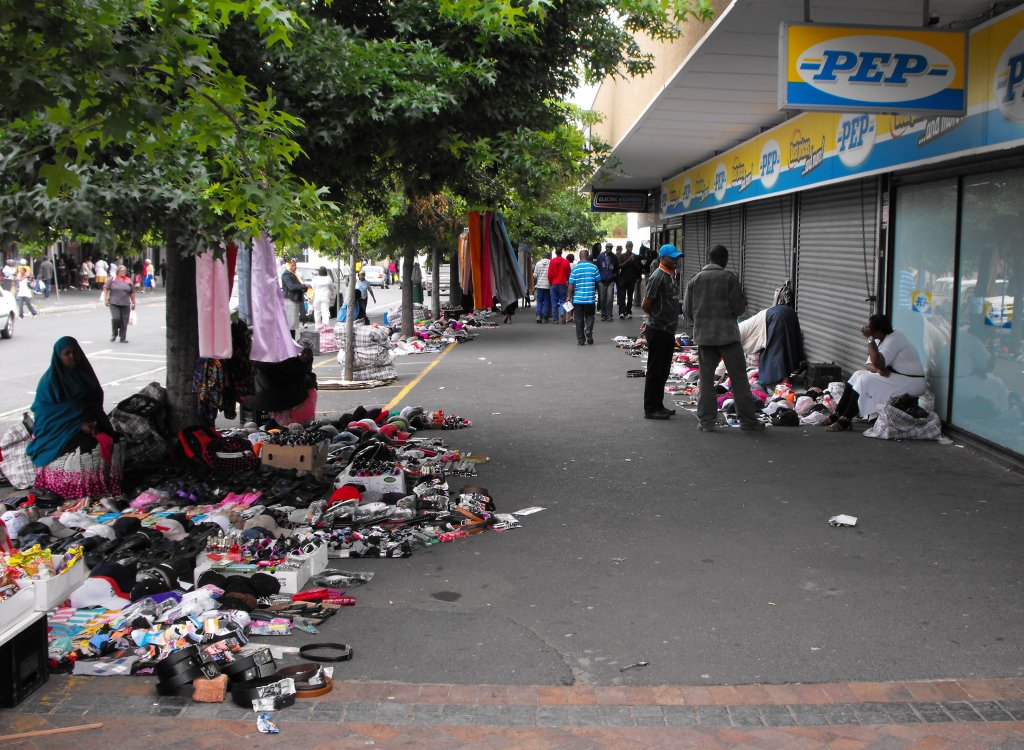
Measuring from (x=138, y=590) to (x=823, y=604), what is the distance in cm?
371

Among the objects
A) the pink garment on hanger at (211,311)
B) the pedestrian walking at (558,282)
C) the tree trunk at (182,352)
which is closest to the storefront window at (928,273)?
the pink garment on hanger at (211,311)

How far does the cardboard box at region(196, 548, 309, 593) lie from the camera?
18.3 ft

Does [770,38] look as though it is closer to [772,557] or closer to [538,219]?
[772,557]

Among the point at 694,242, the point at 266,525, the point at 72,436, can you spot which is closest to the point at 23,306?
the point at 694,242

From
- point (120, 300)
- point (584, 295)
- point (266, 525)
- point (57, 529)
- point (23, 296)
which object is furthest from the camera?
point (23, 296)

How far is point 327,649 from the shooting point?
191 inches

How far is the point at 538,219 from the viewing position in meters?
34.8

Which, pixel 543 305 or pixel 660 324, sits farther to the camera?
pixel 543 305

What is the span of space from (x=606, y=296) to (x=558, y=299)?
1.33 metres

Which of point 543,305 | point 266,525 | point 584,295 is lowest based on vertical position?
point 266,525

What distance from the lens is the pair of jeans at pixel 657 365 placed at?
433 inches

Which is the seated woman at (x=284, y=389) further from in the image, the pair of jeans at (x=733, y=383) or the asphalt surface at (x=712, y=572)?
the pair of jeans at (x=733, y=383)

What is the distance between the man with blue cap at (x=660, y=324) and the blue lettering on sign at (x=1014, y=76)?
12.6 ft

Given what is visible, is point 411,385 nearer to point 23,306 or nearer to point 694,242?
point 694,242
